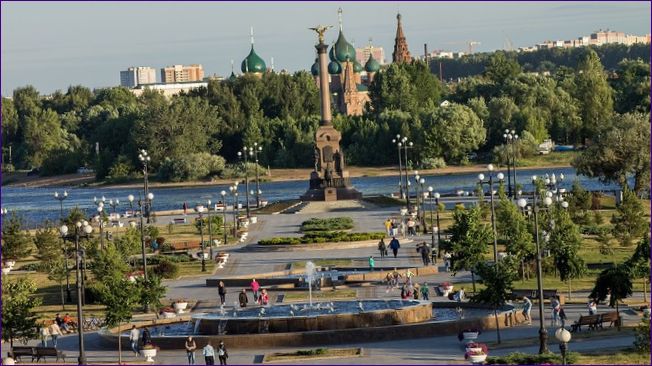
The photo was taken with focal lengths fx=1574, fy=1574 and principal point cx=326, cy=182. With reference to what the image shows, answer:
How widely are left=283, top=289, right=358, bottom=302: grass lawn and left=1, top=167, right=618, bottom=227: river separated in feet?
157

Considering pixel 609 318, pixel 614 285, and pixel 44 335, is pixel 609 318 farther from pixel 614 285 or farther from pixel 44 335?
pixel 44 335

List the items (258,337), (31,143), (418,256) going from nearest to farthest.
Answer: (258,337)
(418,256)
(31,143)

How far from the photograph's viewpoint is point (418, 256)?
55.5 m

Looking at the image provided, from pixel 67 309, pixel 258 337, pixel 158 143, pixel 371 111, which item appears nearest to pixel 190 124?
pixel 158 143

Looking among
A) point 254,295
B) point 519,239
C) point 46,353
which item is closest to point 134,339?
point 46,353

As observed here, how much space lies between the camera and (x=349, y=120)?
448 feet

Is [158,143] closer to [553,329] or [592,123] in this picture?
[592,123]

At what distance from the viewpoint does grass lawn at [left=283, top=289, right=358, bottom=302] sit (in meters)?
43.5

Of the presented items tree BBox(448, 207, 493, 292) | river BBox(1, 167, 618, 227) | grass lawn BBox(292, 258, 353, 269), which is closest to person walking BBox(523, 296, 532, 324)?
tree BBox(448, 207, 493, 292)

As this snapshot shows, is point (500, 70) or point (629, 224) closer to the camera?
point (629, 224)

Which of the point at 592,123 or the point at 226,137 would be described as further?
the point at 226,137

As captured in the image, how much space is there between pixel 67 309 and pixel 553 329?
50.9ft

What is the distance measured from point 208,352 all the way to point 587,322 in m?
8.88

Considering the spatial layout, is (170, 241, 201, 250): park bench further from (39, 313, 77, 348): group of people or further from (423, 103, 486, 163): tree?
(423, 103, 486, 163): tree
